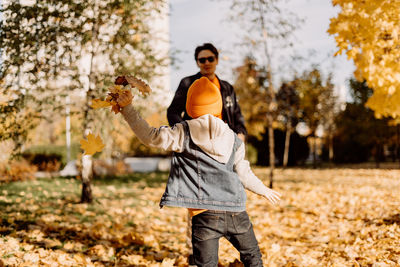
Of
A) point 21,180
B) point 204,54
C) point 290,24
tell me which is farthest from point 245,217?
point 21,180

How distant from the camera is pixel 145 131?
1.86 metres

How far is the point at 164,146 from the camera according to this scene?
6.24 feet

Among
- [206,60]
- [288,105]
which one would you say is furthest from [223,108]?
[288,105]

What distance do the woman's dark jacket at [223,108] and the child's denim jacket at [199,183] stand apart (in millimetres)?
823

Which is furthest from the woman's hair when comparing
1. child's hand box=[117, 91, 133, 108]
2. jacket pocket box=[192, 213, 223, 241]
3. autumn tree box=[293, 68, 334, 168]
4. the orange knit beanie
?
autumn tree box=[293, 68, 334, 168]

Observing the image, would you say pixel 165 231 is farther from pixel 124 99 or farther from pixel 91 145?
pixel 124 99

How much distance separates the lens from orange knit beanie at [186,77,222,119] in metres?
2.09

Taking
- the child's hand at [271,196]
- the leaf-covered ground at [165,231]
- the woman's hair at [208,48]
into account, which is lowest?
the leaf-covered ground at [165,231]

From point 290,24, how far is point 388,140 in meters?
15.6

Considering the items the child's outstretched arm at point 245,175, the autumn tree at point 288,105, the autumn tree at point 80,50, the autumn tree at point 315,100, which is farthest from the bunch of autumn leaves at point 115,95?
the autumn tree at point 315,100

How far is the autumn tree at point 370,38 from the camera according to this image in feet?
14.7

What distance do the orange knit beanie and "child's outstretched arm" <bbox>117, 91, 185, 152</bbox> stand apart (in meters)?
0.23

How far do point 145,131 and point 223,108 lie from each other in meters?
1.36

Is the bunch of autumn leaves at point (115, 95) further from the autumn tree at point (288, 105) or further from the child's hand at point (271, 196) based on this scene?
the autumn tree at point (288, 105)
